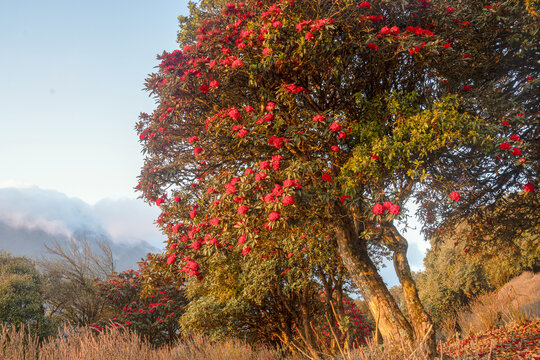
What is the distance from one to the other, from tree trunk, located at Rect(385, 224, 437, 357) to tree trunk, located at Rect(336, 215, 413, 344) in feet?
1.78

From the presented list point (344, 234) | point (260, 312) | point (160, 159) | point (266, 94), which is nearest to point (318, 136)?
point (266, 94)

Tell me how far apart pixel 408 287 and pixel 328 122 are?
173 inches

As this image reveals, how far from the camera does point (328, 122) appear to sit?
212 inches

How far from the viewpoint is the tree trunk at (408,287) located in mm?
6180

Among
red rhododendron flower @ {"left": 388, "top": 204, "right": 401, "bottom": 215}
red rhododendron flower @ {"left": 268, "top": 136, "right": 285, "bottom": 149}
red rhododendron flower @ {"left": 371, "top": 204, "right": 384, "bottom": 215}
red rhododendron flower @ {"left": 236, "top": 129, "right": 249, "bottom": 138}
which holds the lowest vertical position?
red rhododendron flower @ {"left": 388, "top": 204, "right": 401, "bottom": 215}

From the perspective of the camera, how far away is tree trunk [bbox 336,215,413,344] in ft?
18.4

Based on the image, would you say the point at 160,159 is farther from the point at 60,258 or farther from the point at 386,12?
the point at 60,258

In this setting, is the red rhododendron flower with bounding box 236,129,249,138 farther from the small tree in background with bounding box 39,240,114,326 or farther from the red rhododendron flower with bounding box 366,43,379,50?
the small tree in background with bounding box 39,240,114,326

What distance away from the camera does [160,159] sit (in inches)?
284

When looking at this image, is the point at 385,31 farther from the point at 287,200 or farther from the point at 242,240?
the point at 242,240

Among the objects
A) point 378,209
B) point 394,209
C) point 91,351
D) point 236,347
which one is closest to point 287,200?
point 378,209

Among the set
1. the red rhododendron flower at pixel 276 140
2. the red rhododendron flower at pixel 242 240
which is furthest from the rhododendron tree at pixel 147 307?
the red rhododendron flower at pixel 276 140

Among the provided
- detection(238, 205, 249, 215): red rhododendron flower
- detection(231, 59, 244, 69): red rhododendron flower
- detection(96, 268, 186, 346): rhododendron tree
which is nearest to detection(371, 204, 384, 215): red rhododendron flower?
detection(238, 205, 249, 215): red rhododendron flower

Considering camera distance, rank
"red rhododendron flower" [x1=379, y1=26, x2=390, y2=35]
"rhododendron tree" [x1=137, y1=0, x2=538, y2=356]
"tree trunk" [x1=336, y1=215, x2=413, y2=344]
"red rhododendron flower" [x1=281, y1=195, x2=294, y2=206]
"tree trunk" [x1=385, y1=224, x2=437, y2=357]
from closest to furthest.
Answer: "red rhododendron flower" [x1=281, y1=195, x2=294, y2=206] → "rhododendron tree" [x1=137, y1=0, x2=538, y2=356] → "red rhododendron flower" [x1=379, y1=26, x2=390, y2=35] → "tree trunk" [x1=336, y1=215, x2=413, y2=344] → "tree trunk" [x1=385, y1=224, x2=437, y2=357]
